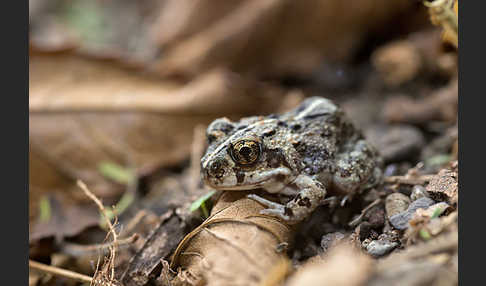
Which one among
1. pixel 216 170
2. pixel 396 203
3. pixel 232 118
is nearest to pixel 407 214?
pixel 396 203

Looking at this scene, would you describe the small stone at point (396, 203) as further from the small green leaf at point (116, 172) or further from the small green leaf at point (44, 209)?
the small green leaf at point (44, 209)

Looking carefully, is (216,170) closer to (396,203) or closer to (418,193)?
(396,203)

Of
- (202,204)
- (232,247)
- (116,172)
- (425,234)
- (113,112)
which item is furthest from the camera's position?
(113,112)

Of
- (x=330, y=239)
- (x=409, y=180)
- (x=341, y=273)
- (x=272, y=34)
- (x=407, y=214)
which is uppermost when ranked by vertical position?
(x=272, y=34)

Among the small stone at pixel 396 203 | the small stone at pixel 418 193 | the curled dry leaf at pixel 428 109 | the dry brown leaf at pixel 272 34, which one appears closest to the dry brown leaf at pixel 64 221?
the dry brown leaf at pixel 272 34

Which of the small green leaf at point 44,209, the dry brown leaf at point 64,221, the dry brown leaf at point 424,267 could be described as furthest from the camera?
the small green leaf at point 44,209

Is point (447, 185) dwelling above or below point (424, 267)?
above
